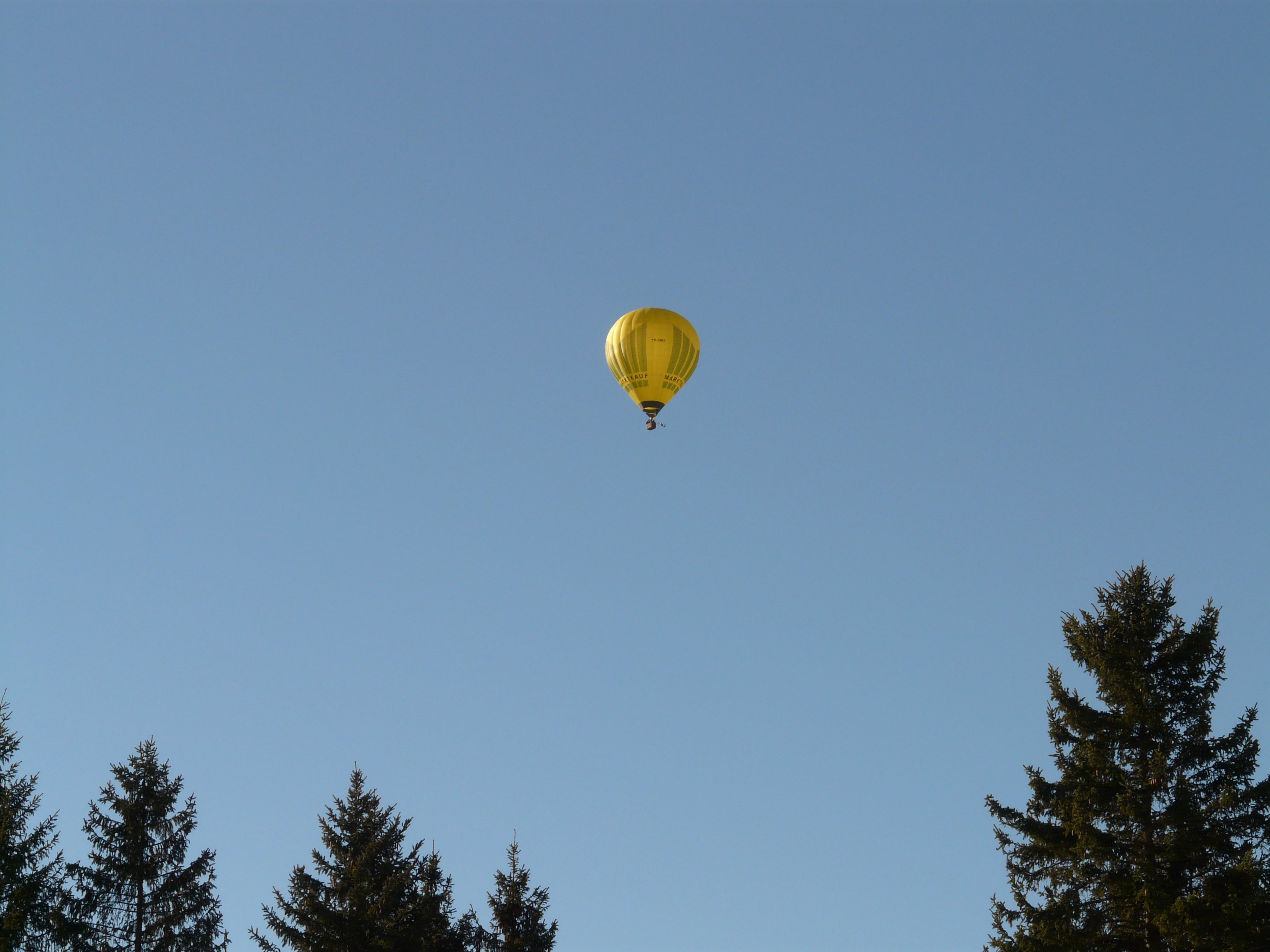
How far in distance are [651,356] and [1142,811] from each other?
29920 millimetres

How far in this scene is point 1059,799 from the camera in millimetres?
34781

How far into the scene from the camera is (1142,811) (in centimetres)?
3338

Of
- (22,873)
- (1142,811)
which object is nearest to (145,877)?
(22,873)

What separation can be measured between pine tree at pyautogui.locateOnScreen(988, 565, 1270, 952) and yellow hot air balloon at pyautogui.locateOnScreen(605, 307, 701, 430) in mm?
25664

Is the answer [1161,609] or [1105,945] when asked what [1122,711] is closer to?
[1161,609]

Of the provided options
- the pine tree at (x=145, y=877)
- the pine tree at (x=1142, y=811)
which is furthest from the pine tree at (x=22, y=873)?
the pine tree at (x=1142, y=811)

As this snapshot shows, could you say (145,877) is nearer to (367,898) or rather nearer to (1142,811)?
(367,898)

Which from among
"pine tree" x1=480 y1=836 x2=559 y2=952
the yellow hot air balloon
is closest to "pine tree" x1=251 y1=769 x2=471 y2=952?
"pine tree" x1=480 y1=836 x2=559 y2=952

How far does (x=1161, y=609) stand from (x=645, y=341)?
1075 inches

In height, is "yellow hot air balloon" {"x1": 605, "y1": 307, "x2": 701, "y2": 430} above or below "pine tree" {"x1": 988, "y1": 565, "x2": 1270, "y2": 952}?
above

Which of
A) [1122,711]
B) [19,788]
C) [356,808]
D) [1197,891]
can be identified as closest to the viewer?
[1197,891]

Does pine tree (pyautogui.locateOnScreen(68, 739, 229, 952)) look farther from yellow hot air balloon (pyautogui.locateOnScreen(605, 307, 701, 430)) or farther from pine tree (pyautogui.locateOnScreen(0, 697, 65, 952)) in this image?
yellow hot air balloon (pyautogui.locateOnScreen(605, 307, 701, 430))

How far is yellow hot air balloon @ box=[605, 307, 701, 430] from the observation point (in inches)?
2325

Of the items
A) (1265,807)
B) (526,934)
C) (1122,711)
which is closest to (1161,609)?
(1122,711)
